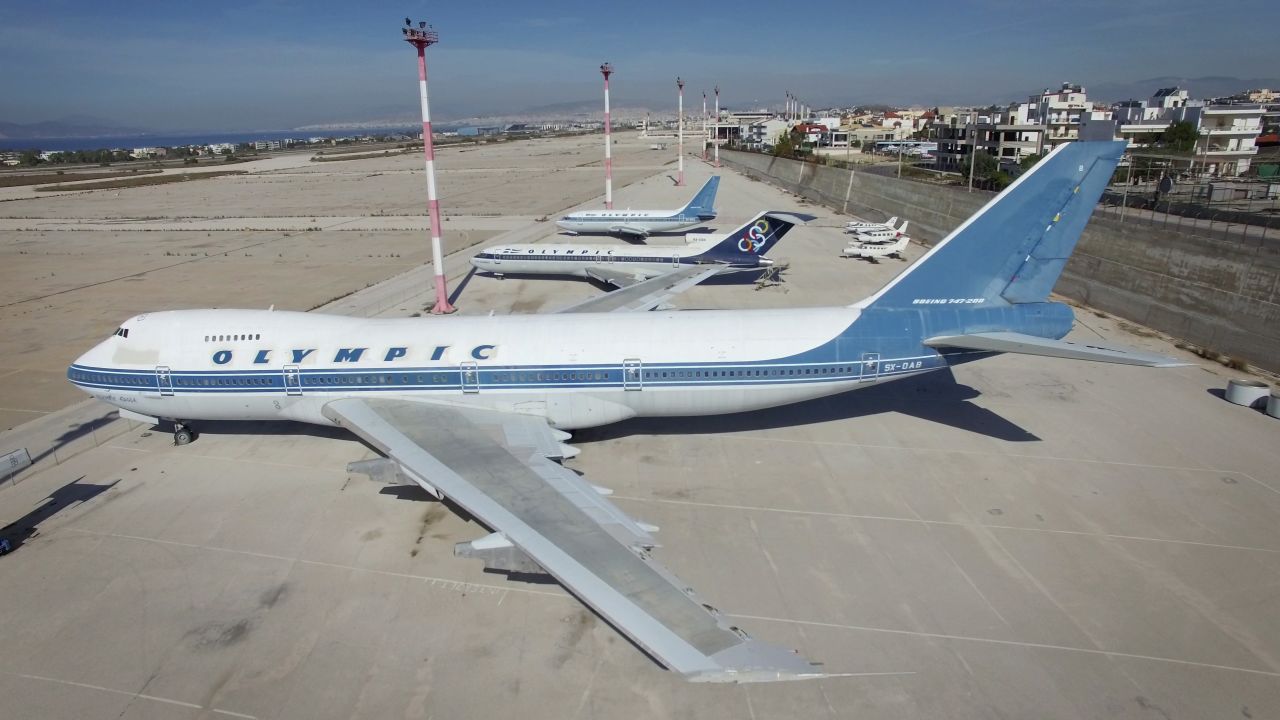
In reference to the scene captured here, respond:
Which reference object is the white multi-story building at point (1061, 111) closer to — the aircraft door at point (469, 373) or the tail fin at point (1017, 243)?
the tail fin at point (1017, 243)

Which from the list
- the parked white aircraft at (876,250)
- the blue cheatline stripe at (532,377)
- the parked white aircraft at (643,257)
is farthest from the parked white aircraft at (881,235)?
the blue cheatline stripe at (532,377)

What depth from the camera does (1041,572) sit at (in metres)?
16.2

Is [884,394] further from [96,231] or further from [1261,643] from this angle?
[96,231]

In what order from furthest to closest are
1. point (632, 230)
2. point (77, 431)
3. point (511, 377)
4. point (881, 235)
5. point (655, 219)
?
point (655, 219) < point (632, 230) < point (881, 235) < point (77, 431) < point (511, 377)

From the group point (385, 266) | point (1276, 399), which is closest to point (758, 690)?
point (1276, 399)

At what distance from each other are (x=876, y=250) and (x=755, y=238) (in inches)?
632

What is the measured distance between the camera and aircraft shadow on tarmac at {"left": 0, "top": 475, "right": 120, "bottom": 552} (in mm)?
18250

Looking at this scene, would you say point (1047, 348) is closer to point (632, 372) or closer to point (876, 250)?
point (632, 372)

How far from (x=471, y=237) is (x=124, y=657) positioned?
2197 inches

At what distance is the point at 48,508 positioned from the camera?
19719 millimetres

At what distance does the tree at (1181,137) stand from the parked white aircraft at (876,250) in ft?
163

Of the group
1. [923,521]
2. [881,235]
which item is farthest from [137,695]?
[881,235]

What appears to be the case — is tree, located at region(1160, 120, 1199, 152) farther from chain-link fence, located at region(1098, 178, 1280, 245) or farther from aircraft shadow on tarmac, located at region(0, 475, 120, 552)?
aircraft shadow on tarmac, located at region(0, 475, 120, 552)

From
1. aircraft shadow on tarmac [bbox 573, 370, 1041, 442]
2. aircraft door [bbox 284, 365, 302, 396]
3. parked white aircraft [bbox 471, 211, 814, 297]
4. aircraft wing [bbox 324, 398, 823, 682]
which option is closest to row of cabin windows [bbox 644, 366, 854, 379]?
aircraft shadow on tarmac [bbox 573, 370, 1041, 442]
